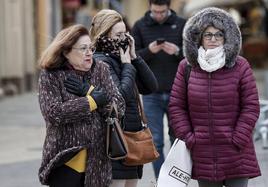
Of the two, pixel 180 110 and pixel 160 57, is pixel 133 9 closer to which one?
pixel 160 57

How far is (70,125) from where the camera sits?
5211 millimetres

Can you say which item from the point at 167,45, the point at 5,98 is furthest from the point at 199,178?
the point at 5,98

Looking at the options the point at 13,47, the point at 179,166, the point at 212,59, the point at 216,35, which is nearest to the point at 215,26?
the point at 216,35

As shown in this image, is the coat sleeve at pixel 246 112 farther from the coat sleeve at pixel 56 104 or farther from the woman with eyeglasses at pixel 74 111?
the coat sleeve at pixel 56 104

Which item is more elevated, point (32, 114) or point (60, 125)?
point (60, 125)

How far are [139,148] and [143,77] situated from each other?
581 mm

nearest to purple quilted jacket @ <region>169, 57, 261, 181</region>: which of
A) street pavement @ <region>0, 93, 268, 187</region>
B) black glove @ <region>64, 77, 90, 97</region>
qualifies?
black glove @ <region>64, 77, 90, 97</region>

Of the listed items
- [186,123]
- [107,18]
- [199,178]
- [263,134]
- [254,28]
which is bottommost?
[254,28]

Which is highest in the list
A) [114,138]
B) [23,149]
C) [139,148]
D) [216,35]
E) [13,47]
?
[216,35]

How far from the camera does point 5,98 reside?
19141 millimetres

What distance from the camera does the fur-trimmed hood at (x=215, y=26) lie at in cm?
556

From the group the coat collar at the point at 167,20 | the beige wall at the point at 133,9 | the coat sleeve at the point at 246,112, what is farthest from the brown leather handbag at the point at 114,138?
the beige wall at the point at 133,9

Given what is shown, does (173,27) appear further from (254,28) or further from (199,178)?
(254,28)

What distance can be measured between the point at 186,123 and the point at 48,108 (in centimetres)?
101
